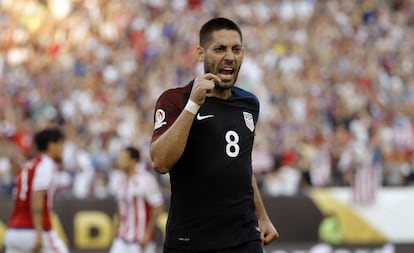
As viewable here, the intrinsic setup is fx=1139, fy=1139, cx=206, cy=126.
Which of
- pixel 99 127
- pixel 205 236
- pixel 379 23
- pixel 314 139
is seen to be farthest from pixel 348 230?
pixel 205 236

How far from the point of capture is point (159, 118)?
6.66m

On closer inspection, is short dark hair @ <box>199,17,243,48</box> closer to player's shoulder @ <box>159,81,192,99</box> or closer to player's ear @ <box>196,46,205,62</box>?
player's ear @ <box>196,46,205,62</box>

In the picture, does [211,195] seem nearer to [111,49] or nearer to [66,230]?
[66,230]

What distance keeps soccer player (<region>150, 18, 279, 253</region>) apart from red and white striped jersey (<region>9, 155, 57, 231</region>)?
4.40 m

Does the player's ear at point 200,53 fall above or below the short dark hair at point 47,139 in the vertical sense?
above

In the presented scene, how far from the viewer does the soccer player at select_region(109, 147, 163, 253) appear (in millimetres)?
13188

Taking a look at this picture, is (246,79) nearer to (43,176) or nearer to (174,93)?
(43,176)

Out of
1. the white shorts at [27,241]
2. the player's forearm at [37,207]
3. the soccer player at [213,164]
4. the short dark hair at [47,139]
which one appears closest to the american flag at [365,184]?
the white shorts at [27,241]

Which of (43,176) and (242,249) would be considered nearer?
(242,249)

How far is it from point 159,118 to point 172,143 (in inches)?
12.4

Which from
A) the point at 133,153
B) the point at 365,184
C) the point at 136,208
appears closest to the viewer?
the point at 133,153

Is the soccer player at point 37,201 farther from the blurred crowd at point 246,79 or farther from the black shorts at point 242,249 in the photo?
the blurred crowd at point 246,79

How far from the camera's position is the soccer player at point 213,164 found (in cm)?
667

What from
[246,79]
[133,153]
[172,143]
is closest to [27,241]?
[133,153]
